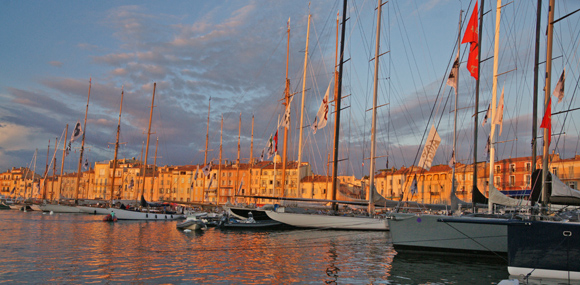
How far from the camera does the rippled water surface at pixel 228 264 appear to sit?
54.7ft

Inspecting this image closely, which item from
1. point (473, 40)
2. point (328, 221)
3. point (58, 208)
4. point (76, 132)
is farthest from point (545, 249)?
point (58, 208)

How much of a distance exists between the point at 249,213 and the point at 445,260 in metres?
24.9

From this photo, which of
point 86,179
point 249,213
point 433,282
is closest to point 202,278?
point 433,282

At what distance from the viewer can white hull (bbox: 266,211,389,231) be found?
3641cm

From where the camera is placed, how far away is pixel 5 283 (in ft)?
49.6

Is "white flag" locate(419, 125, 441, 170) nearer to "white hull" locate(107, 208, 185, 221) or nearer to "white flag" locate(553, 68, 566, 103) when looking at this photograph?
"white flag" locate(553, 68, 566, 103)

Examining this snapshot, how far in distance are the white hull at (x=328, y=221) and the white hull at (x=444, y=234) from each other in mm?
12552

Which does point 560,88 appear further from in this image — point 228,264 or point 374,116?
point 228,264

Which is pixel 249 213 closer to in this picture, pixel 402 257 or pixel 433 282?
pixel 402 257

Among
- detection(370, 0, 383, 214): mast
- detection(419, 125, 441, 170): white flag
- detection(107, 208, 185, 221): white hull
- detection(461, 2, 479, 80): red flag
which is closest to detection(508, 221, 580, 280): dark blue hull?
detection(419, 125, 441, 170): white flag

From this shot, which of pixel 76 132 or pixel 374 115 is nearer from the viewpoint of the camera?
pixel 374 115

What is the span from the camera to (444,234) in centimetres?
2194

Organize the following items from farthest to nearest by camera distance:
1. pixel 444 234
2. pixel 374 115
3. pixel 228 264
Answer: pixel 374 115 → pixel 444 234 → pixel 228 264

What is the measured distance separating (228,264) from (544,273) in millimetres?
12533
